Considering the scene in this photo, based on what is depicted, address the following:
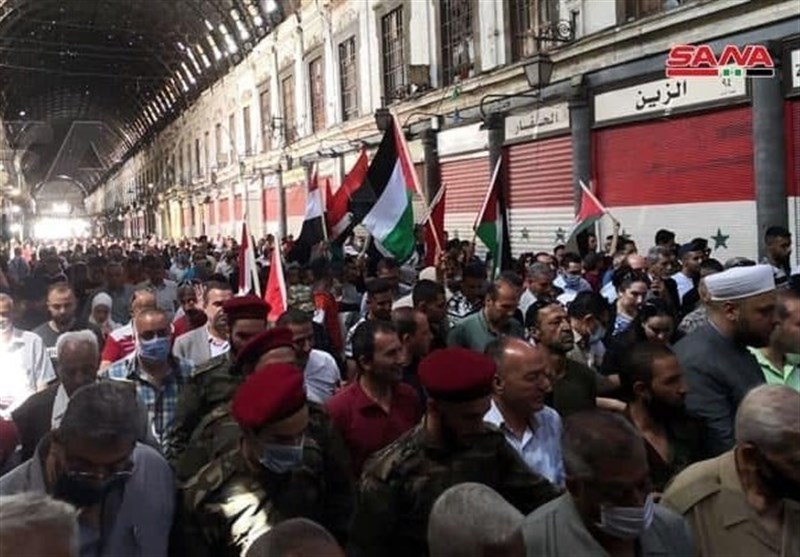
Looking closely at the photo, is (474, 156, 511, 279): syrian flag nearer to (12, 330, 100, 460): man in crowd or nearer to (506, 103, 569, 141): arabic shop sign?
(12, 330, 100, 460): man in crowd

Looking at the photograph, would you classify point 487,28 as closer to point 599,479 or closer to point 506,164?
point 506,164

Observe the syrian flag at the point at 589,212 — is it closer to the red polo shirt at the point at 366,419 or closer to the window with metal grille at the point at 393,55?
the red polo shirt at the point at 366,419

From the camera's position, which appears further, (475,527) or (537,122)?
(537,122)

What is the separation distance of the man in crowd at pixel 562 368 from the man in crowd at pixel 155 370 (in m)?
1.82

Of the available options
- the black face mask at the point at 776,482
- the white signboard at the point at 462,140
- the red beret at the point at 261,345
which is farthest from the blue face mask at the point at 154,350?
the white signboard at the point at 462,140

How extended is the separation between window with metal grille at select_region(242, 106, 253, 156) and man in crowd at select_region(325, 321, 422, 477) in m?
34.1

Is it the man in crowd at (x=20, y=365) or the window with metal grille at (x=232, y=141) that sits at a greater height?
the window with metal grille at (x=232, y=141)

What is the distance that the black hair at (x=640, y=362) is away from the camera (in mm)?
3633

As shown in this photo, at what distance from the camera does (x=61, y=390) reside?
4766 mm

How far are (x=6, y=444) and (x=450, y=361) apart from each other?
193 centimetres

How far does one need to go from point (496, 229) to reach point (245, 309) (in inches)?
170

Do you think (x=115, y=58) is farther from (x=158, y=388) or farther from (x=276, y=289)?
(x=158, y=388)

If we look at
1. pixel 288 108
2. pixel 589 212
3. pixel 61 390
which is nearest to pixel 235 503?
pixel 61 390

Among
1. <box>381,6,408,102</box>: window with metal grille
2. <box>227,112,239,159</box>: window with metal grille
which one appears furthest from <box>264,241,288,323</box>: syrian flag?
<box>227,112,239,159</box>: window with metal grille
